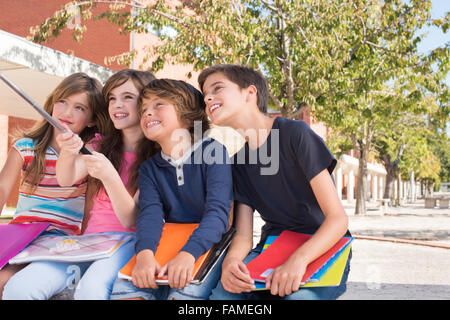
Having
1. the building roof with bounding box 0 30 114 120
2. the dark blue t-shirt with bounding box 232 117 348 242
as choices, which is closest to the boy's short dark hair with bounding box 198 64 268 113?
the dark blue t-shirt with bounding box 232 117 348 242

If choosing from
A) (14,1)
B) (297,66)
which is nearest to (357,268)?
(297,66)

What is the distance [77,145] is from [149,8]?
780cm

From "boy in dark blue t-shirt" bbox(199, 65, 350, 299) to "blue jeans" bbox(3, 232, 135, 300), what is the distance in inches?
17.7

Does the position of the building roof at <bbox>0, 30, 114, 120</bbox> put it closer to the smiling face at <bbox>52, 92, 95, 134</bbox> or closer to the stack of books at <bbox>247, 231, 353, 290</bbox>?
the smiling face at <bbox>52, 92, 95, 134</bbox>

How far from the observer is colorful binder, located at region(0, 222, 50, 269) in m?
1.97

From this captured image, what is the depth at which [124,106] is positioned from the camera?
244 cm

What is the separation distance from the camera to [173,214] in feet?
7.02

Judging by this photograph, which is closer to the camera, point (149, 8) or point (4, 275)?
point (4, 275)

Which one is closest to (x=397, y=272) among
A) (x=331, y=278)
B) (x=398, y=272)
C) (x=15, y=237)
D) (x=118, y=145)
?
(x=398, y=272)

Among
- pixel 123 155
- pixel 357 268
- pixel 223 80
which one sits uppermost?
A: pixel 223 80

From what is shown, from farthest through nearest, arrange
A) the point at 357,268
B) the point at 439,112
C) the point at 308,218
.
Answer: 1. the point at 439,112
2. the point at 357,268
3. the point at 308,218

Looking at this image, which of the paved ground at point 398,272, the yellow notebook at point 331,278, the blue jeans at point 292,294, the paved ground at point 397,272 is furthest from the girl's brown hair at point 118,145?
the paved ground at point 398,272

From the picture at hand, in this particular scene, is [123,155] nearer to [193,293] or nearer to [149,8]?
[193,293]

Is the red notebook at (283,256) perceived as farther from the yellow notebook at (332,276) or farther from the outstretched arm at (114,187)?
the outstretched arm at (114,187)
